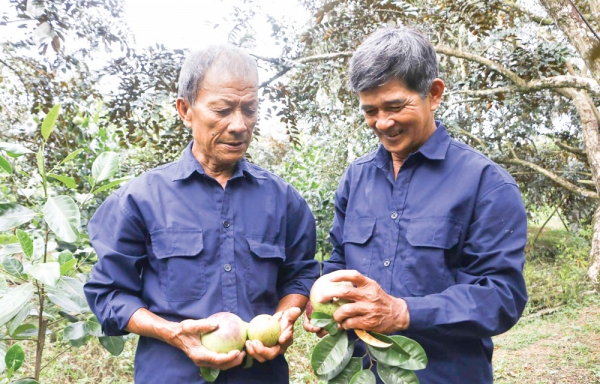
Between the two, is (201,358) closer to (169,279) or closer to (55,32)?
(169,279)

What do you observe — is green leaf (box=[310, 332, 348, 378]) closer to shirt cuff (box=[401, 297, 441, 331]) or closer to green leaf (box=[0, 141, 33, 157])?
shirt cuff (box=[401, 297, 441, 331])

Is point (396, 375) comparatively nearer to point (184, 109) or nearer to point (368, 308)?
point (368, 308)

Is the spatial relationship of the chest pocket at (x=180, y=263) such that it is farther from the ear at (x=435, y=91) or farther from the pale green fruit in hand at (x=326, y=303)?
the ear at (x=435, y=91)

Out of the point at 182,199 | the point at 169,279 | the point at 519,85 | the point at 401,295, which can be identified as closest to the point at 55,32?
the point at 182,199

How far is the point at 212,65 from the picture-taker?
1.68 metres

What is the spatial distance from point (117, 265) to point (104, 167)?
51 centimetres

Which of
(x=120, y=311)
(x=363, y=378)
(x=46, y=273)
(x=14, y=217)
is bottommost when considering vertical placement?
(x=363, y=378)

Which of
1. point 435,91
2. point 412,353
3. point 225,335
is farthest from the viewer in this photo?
point 435,91

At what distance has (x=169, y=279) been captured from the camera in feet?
5.30

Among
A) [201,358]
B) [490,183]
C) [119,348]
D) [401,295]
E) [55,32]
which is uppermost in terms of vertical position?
[55,32]

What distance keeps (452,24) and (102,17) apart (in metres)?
3.06

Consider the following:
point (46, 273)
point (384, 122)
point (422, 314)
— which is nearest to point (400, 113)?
point (384, 122)

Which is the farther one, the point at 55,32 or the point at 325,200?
the point at 325,200

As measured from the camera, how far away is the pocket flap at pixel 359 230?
5.50 ft
